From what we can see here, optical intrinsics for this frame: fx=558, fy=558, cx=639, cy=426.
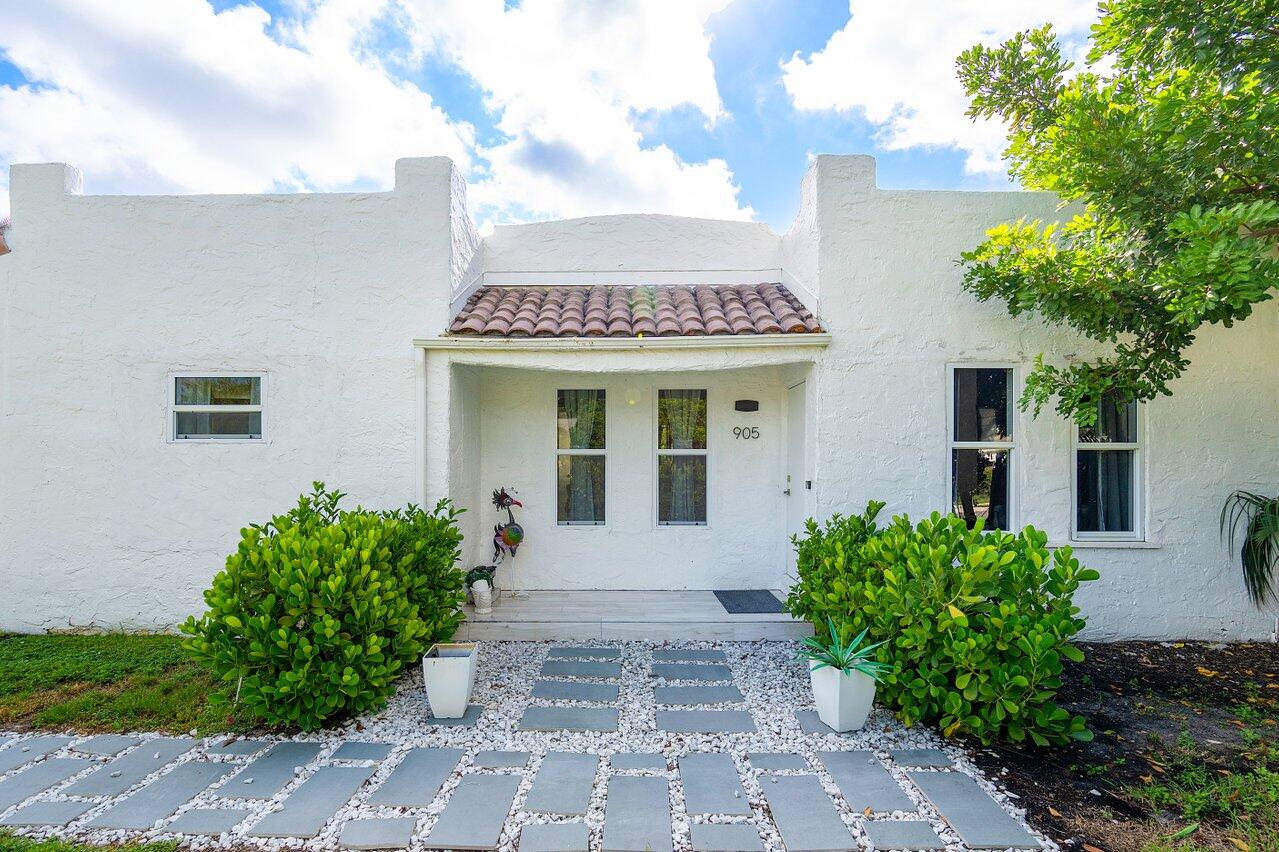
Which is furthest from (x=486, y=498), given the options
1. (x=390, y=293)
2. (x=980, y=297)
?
(x=980, y=297)

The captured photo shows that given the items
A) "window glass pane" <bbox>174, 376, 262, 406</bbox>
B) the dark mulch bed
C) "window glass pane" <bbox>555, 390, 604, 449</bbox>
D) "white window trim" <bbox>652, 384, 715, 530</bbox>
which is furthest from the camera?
"window glass pane" <bbox>555, 390, 604, 449</bbox>

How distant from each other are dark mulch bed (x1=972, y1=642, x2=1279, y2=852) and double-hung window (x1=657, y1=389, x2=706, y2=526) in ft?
13.3

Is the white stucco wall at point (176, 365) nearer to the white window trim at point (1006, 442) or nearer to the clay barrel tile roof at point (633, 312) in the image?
the clay barrel tile roof at point (633, 312)

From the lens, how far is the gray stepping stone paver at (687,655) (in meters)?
5.57

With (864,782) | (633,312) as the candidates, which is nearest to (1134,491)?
(864,782)

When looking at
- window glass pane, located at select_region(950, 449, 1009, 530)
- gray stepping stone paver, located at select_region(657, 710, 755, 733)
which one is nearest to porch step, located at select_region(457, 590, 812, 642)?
gray stepping stone paver, located at select_region(657, 710, 755, 733)

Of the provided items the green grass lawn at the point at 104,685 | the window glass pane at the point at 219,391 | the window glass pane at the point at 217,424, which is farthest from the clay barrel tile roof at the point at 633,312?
the green grass lawn at the point at 104,685

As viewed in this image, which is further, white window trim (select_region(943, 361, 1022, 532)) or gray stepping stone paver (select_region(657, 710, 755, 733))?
white window trim (select_region(943, 361, 1022, 532))

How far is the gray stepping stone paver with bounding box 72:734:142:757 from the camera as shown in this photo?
12.9 ft

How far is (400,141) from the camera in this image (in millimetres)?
6391

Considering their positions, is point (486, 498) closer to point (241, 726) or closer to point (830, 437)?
point (241, 726)

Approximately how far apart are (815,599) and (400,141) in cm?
658

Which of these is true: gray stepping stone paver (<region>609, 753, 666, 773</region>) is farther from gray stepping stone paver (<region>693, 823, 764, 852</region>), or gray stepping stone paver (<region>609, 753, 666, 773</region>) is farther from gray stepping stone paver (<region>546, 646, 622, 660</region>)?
gray stepping stone paver (<region>546, 646, 622, 660</region>)

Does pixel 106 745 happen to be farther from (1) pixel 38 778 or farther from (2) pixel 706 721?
(2) pixel 706 721
